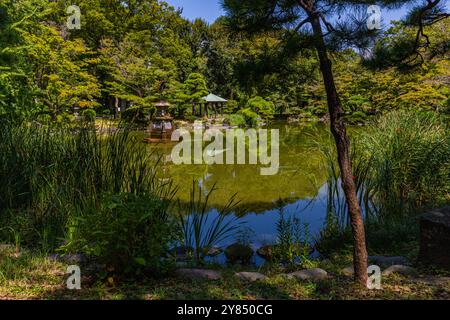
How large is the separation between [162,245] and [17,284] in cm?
84

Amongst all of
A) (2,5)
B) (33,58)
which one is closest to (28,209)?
(2,5)

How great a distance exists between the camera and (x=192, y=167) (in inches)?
318

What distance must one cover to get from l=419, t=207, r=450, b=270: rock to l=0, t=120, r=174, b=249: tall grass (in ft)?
6.67

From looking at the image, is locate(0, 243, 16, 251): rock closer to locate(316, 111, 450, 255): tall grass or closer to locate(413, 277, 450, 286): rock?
locate(316, 111, 450, 255): tall grass

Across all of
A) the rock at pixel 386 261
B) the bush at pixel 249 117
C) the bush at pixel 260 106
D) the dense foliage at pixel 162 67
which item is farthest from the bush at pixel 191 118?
the rock at pixel 386 261

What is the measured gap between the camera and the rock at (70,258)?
2.47m

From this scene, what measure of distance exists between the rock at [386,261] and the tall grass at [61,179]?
5.89 ft

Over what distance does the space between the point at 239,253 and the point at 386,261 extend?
128cm

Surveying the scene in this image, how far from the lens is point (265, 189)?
601 cm

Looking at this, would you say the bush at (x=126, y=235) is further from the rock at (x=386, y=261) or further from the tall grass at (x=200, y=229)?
the rock at (x=386, y=261)

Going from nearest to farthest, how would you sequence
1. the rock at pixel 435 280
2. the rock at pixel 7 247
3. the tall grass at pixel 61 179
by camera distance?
the rock at pixel 435 280 → the rock at pixel 7 247 → the tall grass at pixel 61 179

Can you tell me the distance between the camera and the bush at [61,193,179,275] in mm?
1997

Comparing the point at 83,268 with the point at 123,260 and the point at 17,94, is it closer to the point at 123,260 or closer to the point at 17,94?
the point at 123,260

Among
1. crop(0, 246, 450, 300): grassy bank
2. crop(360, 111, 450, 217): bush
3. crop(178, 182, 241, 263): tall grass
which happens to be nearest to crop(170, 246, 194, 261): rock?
crop(178, 182, 241, 263): tall grass
